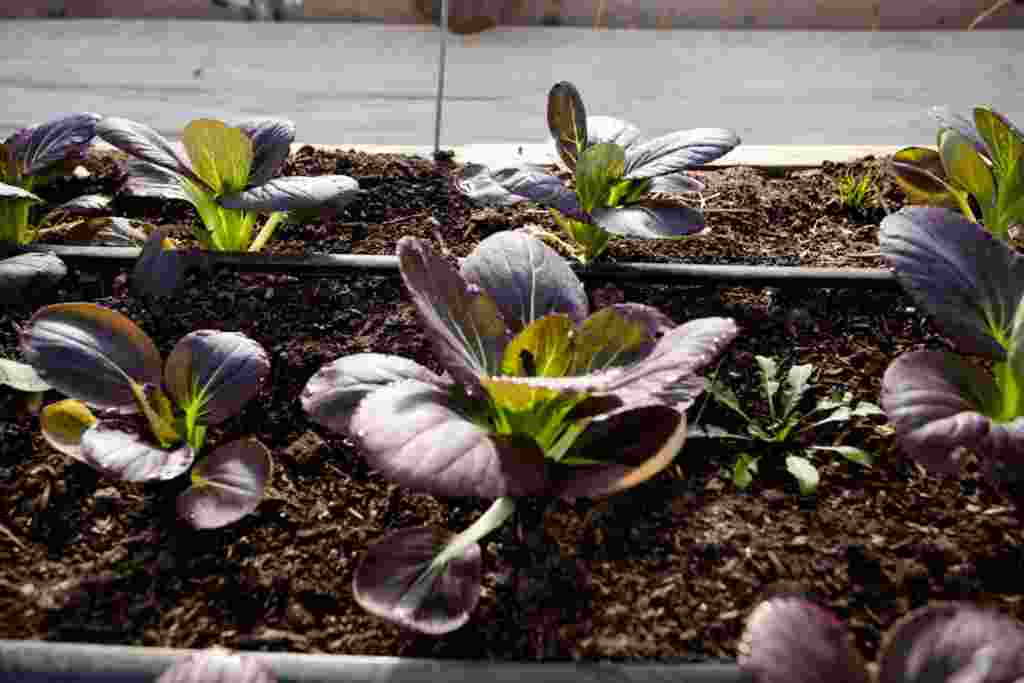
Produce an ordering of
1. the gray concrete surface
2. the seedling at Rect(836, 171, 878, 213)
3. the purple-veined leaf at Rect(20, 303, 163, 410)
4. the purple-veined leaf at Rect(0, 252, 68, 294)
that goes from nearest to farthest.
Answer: the purple-veined leaf at Rect(20, 303, 163, 410) < the purple-veined leaf at Rect(0, 252, 68, 294) < the seedling at Rect(836, 171, 878, 213) < the gray concrete surface

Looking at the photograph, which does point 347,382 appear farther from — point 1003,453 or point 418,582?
point 1003,453

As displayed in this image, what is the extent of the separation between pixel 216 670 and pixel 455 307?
33cm

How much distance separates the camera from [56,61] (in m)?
1.90

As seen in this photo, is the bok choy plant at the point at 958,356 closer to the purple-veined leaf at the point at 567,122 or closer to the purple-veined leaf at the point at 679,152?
the purple-veined leaf at the point at 679,152

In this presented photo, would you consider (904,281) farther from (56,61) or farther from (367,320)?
(56,61)

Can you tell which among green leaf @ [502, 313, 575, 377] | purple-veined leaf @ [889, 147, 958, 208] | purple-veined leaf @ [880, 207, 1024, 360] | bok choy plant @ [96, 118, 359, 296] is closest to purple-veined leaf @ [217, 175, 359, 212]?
bok choy plant @ [96, 118, 359, 296]

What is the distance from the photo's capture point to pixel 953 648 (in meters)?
0.57

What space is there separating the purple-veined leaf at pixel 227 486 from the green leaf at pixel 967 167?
0.80 metres

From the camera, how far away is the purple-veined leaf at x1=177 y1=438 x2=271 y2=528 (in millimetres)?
735

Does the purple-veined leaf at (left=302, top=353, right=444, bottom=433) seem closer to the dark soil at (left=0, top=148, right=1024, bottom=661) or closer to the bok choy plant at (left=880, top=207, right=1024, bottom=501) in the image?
the dark soil at (left=0, top=148, right=1024, bottom=661)

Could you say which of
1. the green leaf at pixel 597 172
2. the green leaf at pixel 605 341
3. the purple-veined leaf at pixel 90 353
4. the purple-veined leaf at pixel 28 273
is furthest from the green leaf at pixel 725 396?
the purple-veined leaf at pixel 28 273

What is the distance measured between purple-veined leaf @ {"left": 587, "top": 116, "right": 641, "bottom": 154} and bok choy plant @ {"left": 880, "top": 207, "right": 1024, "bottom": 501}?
352 millimetres

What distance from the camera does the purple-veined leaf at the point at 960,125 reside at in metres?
1.04

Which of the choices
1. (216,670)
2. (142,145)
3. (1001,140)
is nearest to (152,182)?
(142,145)
